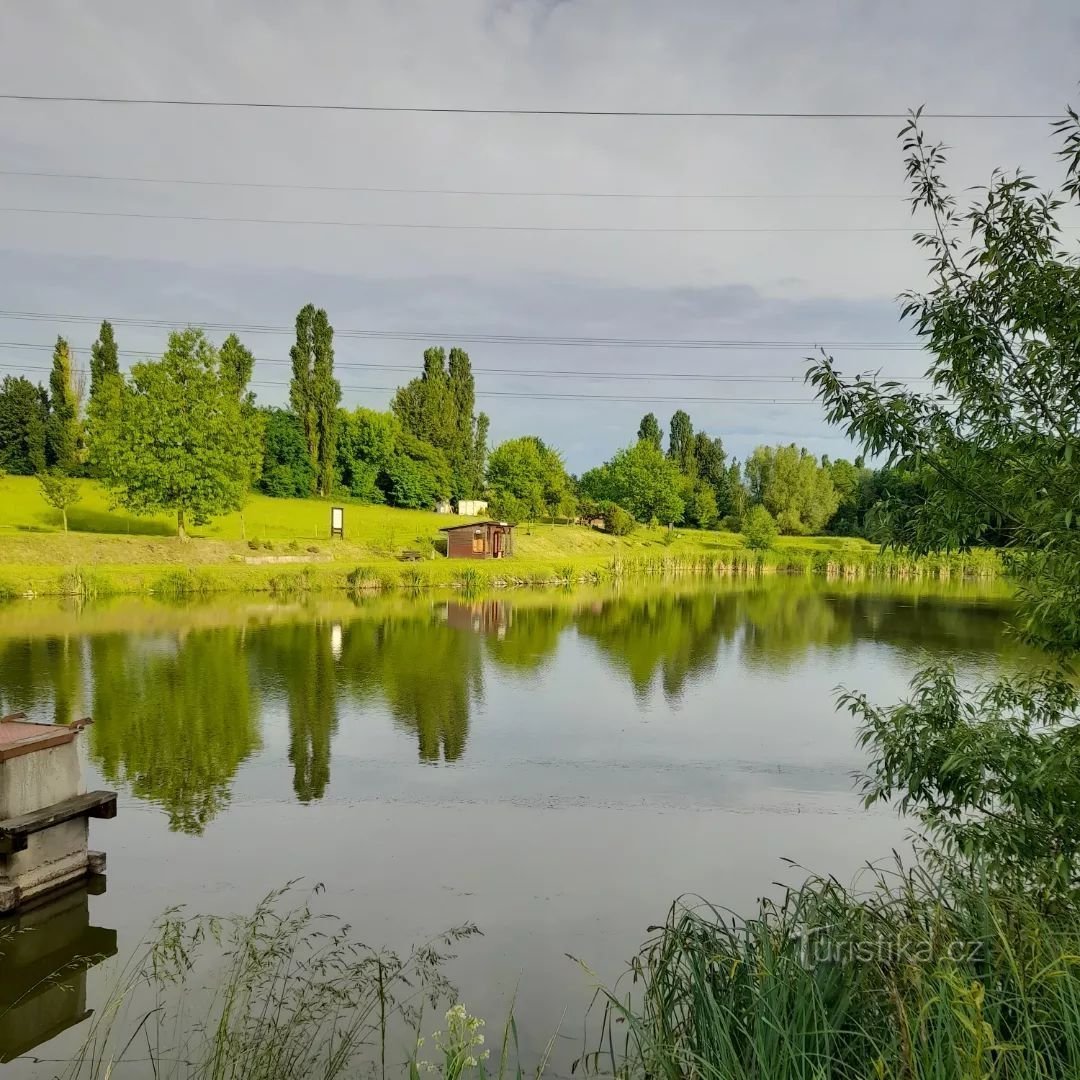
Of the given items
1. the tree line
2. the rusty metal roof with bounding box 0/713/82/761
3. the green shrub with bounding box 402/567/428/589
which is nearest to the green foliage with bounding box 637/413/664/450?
the tree line

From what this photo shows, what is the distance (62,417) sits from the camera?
72.1 m

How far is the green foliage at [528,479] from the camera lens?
80.9 meters

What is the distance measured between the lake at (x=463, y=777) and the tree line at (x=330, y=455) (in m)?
17.2

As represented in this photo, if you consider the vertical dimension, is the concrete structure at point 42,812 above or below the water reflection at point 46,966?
above

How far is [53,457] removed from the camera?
7138cm

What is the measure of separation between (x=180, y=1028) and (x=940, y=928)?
575 cm

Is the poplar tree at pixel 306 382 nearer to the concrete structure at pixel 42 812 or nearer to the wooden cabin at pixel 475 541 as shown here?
the wooden cabin at pixel 475 541

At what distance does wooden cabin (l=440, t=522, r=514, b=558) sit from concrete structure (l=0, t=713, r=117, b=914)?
4940 cm

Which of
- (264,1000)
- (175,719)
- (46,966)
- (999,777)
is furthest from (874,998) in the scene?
(175,719)

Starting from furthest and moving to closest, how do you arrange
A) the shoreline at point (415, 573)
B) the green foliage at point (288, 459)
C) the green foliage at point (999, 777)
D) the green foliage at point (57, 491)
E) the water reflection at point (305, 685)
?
the green foliage at point (288, 459) → the green foliage at point (57, 491) → the shoreline at point (415, 573) → the water reflection at point (305, 685) → the green foliage at point (999, 777)

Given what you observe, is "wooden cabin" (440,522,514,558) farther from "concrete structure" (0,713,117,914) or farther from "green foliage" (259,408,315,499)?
"concrete structure" (0,713,117,914)

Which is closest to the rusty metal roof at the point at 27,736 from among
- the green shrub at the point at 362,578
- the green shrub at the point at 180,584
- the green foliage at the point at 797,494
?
the green shrub at the point at 180,584

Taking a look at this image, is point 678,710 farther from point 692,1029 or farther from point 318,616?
point 318,616

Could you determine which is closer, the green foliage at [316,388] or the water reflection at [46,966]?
the water reflection at [46,966]
